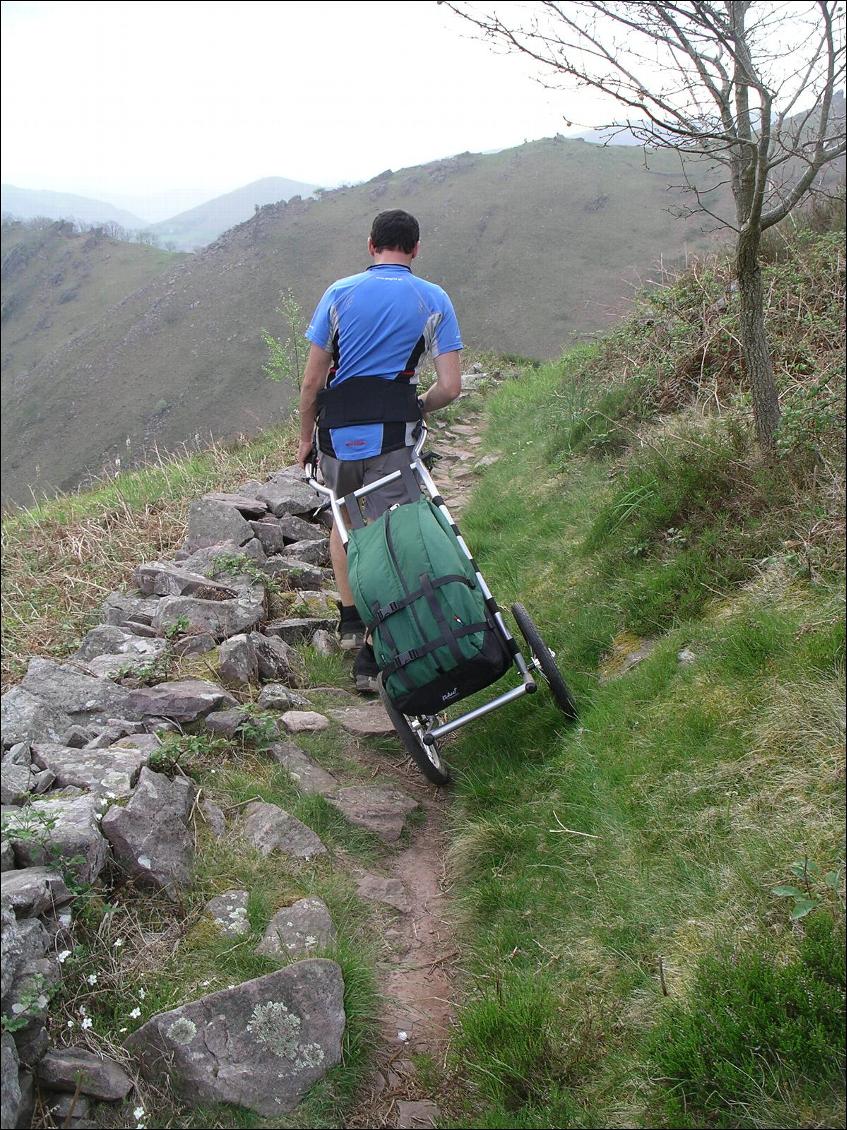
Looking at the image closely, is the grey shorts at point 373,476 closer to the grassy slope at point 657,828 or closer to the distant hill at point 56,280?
the grassy slope at point 657,828

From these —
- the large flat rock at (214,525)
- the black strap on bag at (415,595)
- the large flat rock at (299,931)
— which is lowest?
the large flat rock at (299,931)

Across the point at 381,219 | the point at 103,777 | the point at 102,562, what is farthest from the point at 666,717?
the point at 102,562

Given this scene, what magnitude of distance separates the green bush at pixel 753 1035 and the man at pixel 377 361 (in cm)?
227

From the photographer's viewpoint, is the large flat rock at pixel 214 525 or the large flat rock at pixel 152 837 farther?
the large flat rock at pixel 214 525

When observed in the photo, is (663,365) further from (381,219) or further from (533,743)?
(533,743)

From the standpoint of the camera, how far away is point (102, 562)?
7.67m

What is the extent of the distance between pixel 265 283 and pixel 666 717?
8452 centimetres

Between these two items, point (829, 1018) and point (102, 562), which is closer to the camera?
point (829, 1018)

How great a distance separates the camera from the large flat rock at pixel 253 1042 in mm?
2428

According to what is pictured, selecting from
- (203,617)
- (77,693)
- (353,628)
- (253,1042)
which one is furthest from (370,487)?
(253,1042)

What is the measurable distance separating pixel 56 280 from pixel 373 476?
4670 inches

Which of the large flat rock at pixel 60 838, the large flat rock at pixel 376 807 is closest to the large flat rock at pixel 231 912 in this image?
the large flat rock at pixel 60 838

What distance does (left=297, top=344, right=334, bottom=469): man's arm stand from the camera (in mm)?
4352

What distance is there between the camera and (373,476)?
14.5 feet
